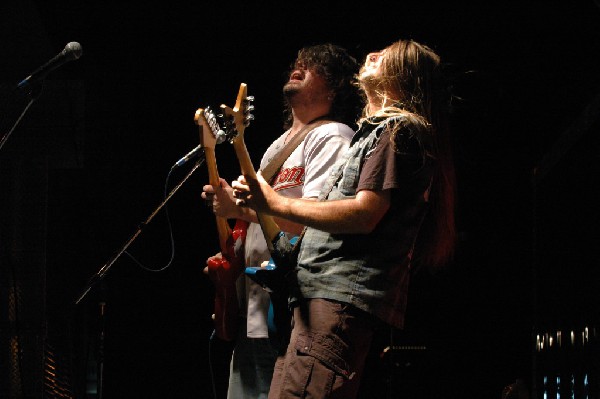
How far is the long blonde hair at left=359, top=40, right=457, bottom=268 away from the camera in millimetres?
2189

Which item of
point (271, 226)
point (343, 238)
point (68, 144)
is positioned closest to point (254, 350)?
point (271, 226)

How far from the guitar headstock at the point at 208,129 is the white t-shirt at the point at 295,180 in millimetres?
319

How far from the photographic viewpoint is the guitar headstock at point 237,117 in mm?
2383

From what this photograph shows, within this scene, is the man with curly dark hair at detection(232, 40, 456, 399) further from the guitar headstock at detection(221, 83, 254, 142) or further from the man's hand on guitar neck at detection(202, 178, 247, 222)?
the man's hand on guitar neck at detection(202, 178, 247, 222)

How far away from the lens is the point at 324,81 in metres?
3.00

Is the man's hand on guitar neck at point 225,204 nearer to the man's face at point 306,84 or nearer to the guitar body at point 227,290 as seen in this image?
the guitar body at point 227,290

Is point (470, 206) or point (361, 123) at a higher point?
point (470, 206)

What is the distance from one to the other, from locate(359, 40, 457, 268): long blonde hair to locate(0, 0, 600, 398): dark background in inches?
56.2

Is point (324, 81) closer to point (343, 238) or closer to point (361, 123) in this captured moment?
point (361, 123)

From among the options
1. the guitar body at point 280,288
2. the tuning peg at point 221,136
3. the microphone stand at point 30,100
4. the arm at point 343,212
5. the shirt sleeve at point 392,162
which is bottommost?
the guitar body at point 280,288

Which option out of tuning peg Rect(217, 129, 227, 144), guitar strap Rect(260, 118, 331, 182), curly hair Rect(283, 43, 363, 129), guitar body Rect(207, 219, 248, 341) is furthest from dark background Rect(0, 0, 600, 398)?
tuning peg Rect(217, 129, 227, 144)

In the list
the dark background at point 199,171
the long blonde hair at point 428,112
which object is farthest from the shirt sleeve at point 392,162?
the dark background at point 199,171

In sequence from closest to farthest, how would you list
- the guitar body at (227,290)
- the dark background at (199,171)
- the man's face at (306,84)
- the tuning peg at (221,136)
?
the tuning peg at (221,136)
the guitar body at (227,290)
the man's face at (306,84)
the dark background at (199,171)

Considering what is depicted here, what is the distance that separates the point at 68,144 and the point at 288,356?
2759 millimetres
